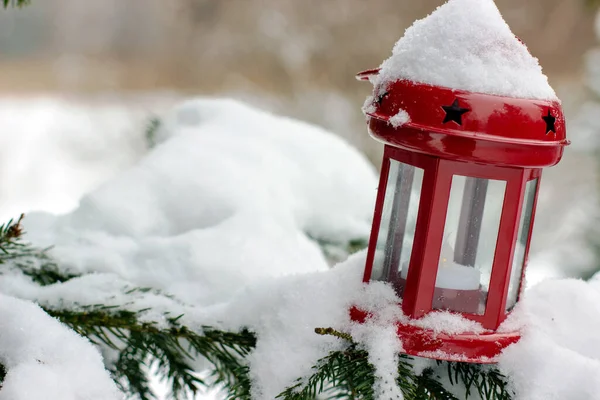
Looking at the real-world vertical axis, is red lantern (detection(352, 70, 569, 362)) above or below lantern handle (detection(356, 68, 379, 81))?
below

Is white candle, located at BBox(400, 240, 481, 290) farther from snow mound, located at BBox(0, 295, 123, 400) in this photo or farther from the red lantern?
snow mound, located at BBox(0, 295, 123, 400)

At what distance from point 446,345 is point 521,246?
17cm

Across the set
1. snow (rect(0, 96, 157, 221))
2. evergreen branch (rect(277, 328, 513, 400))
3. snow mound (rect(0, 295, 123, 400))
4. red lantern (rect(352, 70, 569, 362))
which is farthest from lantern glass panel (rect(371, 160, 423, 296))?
snow (rect(0, 96, 157, 221))

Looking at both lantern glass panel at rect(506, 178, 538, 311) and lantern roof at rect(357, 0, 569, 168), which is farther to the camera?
lantern glass panel at rect(506, 178, 538, 311)

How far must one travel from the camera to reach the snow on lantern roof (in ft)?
2.03

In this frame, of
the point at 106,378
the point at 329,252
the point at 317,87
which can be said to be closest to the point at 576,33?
the point at 317,87

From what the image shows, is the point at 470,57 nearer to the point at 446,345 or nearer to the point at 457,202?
the point at 457,202

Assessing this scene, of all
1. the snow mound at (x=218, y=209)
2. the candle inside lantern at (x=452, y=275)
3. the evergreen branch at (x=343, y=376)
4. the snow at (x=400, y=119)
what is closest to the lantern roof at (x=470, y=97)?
the snow at (x=400, y=119)

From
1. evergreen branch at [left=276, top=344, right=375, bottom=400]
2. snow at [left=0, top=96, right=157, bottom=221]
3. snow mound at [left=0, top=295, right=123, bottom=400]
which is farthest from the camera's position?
snow at [left=0, top=96, right=157, bottom=221]

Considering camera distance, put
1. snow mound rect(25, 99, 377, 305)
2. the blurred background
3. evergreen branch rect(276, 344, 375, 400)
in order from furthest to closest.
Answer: the blurred background → snow mound rect(25, 99, 377, 305) → evergreen branch rect(276, 344, 375, 400)

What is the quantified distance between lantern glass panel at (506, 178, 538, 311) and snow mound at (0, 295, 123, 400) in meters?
0.48

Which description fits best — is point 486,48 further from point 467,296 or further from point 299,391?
point 299,391

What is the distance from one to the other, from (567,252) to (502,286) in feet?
12.2

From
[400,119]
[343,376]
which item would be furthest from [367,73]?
[343,376]
